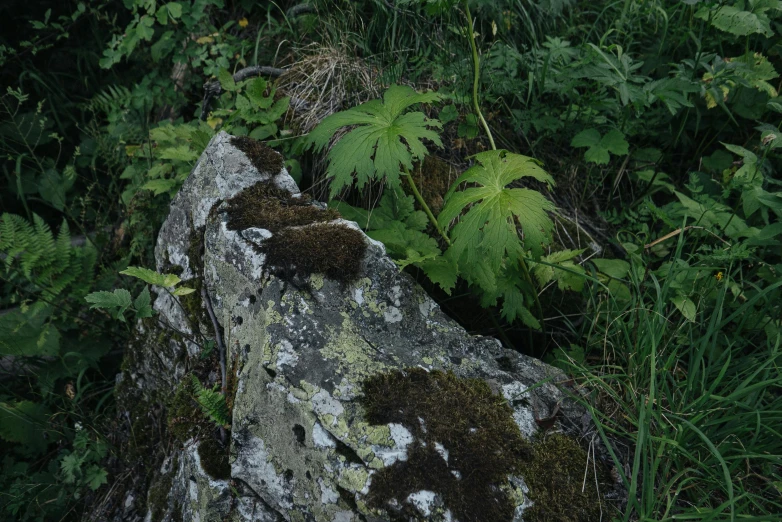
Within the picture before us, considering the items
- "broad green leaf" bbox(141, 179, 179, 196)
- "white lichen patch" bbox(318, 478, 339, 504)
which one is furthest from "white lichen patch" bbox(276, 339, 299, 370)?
"broad green leaf" bbox(141, 179, 179, 196)

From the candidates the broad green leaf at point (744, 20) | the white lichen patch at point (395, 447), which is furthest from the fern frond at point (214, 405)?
the broad green leaf at point (744, 20)

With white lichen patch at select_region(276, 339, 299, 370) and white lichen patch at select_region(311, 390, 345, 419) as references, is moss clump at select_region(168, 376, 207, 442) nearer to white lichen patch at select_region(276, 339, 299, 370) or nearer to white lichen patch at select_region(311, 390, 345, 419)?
white lichen patch at select_region(276, 339, 299, 370)

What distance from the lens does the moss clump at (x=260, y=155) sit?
2.80 meters

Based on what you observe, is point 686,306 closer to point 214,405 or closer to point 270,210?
point 270,210

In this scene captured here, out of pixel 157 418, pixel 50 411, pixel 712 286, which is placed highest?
pixel 712 286

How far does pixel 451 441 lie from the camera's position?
1961 millimetres

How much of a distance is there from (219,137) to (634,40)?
3073 millimetres

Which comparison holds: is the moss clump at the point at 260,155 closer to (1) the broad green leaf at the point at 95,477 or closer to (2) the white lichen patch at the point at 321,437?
(2) the white lichen patch at the point at 321,437

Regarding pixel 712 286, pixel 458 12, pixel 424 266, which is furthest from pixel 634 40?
pixel 424 266

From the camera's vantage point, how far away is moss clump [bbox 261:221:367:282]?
2.31 m

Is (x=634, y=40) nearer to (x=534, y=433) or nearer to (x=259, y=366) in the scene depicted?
(x=534, y=433)

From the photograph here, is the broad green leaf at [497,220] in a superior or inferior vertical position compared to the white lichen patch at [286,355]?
superior

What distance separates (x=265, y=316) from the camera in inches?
87.4

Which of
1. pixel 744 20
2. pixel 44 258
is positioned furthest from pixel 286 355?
pixel 744 20
